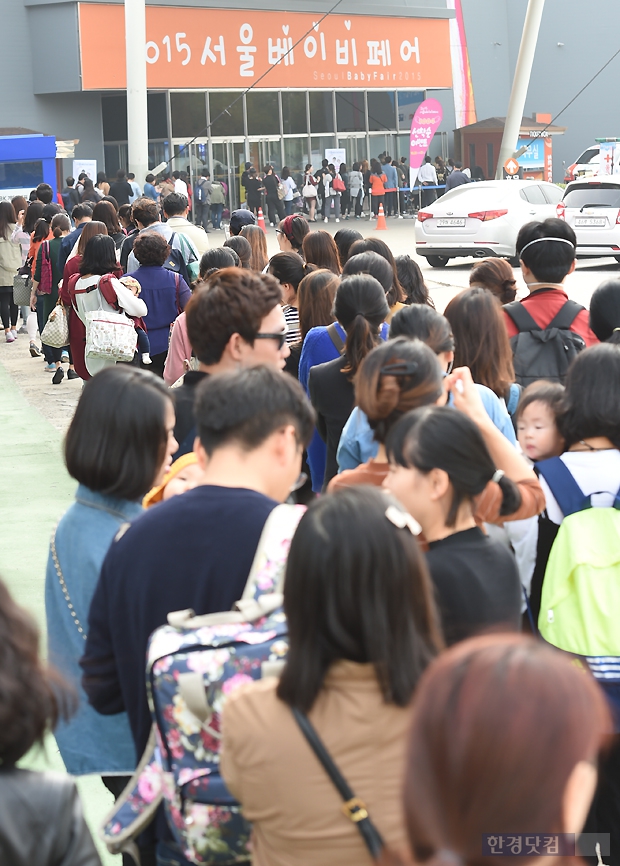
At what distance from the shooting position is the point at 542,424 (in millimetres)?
3293

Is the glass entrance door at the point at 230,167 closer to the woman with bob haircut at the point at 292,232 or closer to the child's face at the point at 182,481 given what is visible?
the woman with bob haircut at the point at 292,232

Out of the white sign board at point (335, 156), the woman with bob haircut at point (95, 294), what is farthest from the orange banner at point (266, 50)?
the woman with bob haircut at point (95, 294)

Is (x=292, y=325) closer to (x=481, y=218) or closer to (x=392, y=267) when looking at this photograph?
(x=392, y=267)

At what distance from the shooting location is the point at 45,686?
1.57 meters

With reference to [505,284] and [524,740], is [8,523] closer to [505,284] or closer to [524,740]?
[505,284]

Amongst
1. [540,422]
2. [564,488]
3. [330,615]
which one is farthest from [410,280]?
[330,615]

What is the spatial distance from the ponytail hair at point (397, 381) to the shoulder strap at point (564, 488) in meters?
0.40

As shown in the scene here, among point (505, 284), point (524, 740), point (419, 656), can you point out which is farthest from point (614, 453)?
point (505, 284)

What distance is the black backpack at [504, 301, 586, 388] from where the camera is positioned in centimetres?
470

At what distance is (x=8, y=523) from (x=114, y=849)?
15.3ft

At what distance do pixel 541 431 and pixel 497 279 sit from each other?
2141 millimetres

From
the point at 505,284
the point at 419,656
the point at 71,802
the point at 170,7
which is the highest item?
the point at 170,7

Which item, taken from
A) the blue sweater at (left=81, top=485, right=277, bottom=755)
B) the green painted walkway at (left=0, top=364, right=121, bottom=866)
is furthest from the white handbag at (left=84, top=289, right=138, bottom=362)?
the blue sweater at (left=81, top=485, right=277, bottom=755)

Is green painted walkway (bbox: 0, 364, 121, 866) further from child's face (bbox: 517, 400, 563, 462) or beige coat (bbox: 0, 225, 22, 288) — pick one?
beige coat (bbox: 0, 225, 22, 288)
